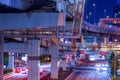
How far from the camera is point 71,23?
48.8 m

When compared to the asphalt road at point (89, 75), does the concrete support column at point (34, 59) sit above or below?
above

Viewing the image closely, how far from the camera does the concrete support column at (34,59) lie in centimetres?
4972

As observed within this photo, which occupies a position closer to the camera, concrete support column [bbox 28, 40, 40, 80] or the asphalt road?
concrete support column [bbox 28, 40, 40, 80]

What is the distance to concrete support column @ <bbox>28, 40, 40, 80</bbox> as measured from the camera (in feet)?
163

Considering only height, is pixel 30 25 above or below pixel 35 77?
above

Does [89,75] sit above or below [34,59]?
below

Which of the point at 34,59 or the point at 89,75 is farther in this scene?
the point at 89,75

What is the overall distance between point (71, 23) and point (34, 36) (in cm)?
524

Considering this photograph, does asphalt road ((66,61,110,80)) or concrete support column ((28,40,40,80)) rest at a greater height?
concrete support column ((28,40,40,80))

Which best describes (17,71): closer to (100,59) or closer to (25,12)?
(25,12)

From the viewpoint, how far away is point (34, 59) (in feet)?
167

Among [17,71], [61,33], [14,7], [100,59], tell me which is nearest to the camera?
[14,7]

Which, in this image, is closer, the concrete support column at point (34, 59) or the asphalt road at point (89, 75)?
the concrete support column at point (34, 59)

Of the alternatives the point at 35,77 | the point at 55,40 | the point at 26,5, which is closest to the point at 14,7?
the point at 26,5
